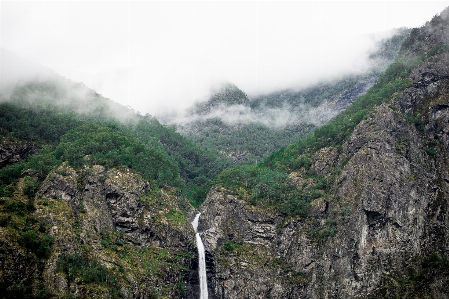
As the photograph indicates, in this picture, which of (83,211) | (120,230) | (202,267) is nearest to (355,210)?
(202,267)

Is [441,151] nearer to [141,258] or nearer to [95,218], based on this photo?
[141,258]

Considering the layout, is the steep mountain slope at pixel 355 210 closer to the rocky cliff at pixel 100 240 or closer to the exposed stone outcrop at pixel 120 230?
the exposed stone outcrop at pixel 120 230

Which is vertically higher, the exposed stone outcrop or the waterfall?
the exposed stone outcrop

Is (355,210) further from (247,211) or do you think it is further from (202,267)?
(202,267)

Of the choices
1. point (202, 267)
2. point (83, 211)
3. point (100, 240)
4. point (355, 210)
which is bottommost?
point (202, 267)

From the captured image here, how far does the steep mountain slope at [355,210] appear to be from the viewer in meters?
120

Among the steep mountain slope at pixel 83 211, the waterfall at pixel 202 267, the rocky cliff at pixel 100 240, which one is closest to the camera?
the rocky cliff at pixel 100 240

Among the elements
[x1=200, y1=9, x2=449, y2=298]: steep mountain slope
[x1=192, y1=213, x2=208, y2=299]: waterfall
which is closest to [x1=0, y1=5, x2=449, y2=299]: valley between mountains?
[x1=200, y1=9, x2=449, y2=298]: steep mountain slope

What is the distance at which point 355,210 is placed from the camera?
126312 mm

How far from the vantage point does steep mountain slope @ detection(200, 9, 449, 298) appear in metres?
120

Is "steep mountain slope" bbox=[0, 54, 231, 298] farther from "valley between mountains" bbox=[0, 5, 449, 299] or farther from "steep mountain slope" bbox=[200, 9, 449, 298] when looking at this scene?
"steep mountain slope" bbox=[200, 9, 449, 298]

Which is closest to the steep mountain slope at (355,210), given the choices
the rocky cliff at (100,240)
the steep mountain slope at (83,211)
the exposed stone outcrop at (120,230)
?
the exposed stone outcrop at (120,230)

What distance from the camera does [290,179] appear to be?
486 ft

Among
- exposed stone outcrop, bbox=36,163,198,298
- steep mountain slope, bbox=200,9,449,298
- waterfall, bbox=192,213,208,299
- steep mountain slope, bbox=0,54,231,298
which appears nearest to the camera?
steep mountain slope, bbox=0,54,231,298
